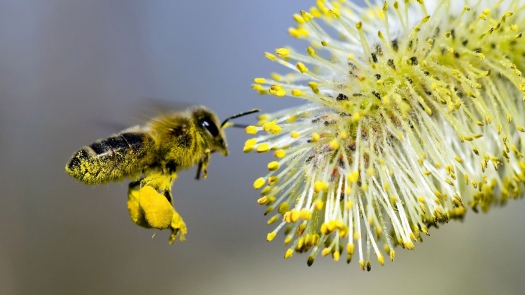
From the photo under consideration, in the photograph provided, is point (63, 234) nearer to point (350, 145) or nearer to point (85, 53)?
point (85, 53)

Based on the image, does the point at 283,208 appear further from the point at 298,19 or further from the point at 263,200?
the point at 298,19

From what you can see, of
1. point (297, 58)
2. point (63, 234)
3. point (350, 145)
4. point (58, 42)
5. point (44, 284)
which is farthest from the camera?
point (58, 42)

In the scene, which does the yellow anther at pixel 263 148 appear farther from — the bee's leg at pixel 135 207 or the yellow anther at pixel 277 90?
the bee's leg at pixel 135 207

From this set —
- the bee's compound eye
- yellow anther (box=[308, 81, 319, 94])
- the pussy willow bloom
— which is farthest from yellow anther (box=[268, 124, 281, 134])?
the bee's compound eye

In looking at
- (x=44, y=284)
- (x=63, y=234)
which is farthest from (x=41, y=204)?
(x=44, y=284)

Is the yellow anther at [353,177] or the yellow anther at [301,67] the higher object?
the yellow anther at [301,67]

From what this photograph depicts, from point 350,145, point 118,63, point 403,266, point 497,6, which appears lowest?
point 403,266

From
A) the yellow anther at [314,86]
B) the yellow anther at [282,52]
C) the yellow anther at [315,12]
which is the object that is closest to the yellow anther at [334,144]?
the yellow anther at [314,86]
